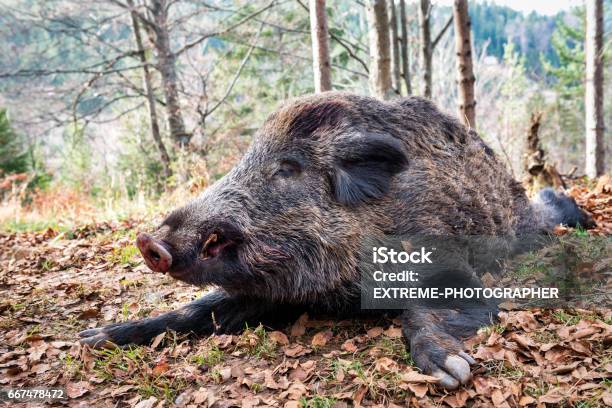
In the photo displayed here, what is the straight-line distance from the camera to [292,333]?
2.96 meters

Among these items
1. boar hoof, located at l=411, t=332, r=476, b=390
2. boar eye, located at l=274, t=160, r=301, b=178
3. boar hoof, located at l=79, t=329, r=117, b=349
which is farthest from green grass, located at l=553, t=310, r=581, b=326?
boar hoof, located at l=79, t=329, r=117, b=349

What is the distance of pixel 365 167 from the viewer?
3.05 meters

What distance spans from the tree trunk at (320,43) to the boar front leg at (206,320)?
10.6 feet

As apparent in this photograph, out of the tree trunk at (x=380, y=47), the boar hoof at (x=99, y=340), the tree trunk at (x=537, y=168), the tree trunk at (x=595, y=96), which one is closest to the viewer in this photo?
the boar hoof at (x=99, y=340)

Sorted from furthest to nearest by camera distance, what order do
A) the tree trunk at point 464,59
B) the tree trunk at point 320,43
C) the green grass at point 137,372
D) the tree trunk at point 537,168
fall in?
the tree trunk at point 537,168
the tree trunk at point 464,59
the tree trunk at point 320,43
the green grass at point 137,372

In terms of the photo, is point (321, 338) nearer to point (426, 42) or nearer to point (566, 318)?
point (566, 318)

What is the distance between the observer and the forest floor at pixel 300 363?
2125 millimetres

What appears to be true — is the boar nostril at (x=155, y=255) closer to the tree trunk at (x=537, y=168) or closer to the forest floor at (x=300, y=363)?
the forest floor at (x=300, y=363)

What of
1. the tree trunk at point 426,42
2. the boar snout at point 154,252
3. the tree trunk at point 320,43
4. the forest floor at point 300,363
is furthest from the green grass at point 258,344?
the tree trunk at point 426,42

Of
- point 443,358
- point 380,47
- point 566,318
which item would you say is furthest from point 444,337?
point 380,47

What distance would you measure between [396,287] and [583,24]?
3271 centimetres

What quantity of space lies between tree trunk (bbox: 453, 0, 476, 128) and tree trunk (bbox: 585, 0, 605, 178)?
3.72 meters

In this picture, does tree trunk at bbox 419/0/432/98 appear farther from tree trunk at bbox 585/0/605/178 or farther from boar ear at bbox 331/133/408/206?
boar ear at bbox 331/133/408/206

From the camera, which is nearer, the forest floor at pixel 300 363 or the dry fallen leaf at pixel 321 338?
the forest floor at pixel 300 363
